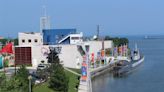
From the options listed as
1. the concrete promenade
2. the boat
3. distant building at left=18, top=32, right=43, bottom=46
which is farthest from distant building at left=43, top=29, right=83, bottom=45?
the boat

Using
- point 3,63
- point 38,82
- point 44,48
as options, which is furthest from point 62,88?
point 44,48

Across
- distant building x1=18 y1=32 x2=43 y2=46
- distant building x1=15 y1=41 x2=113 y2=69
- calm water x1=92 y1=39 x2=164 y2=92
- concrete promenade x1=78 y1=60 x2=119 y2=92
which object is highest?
distant building x1=18 y1=32 x2=43 y2=46

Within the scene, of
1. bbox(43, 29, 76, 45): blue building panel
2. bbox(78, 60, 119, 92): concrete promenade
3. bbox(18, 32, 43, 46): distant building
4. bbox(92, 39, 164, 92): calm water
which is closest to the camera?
bbox(78, 60, 119, 92): concrete promenade

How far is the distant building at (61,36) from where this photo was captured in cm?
3931

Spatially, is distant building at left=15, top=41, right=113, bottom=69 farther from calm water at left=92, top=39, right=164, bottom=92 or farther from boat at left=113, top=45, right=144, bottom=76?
boat at left=113, top=45, right=144, bottom=76

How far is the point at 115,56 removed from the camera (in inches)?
1804

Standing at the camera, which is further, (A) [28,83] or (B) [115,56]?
(B) [115,56]

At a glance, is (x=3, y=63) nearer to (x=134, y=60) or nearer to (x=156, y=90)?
(x=156, y=90)

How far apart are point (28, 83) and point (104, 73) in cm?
1988

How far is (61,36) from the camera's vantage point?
40406mm

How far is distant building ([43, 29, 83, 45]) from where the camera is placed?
39312mm

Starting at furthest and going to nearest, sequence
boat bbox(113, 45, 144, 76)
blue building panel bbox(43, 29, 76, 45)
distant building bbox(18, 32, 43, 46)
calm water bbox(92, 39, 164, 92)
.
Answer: blue building panel bbox(43, 29, 76, 45)
boat bbox(113, 45, 144, 76)
distant building bbox(18, 32, 43, 46)
calm water bbox(92, 39, 164, 92)

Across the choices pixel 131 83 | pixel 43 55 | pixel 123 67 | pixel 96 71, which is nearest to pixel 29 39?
pixel 43 55

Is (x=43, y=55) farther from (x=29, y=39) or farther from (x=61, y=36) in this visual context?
(x=61, y=36)
